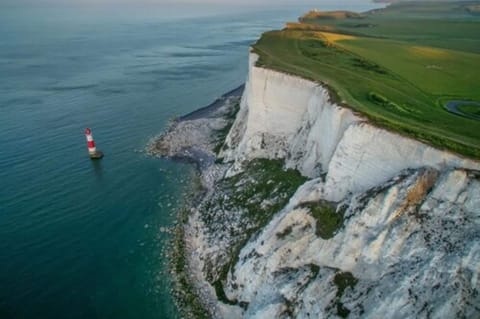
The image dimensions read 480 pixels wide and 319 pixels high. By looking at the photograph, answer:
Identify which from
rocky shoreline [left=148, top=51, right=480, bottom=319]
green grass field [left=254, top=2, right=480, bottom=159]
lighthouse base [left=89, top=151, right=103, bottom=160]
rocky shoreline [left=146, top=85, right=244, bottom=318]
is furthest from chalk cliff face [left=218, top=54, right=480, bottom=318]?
lighthouse base [left=89, top=151, right=103, bottom=160]

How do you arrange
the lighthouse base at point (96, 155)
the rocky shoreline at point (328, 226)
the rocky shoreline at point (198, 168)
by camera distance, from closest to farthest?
the rocky shoreline at point (328, 226) → the rocky shoreline at point (198, 168) → the lighthouse base at point (96, 155)

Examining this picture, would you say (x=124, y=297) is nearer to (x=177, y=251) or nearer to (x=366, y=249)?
(x=177, y=251)

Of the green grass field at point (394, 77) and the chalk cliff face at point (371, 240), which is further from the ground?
the green grass field at point (394, 77)

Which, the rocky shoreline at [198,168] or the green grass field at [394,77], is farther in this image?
the rocky shoreline at [198,168]

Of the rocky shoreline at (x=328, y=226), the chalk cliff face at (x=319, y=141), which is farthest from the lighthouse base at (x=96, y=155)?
the rocky shoreline at (x=328, y=226)

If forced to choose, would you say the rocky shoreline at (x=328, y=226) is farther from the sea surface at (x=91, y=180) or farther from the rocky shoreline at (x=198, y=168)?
the sea surface at (x=91, y=180)

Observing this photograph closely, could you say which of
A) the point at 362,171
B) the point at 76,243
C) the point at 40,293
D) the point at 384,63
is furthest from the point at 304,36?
the point at 40,293
